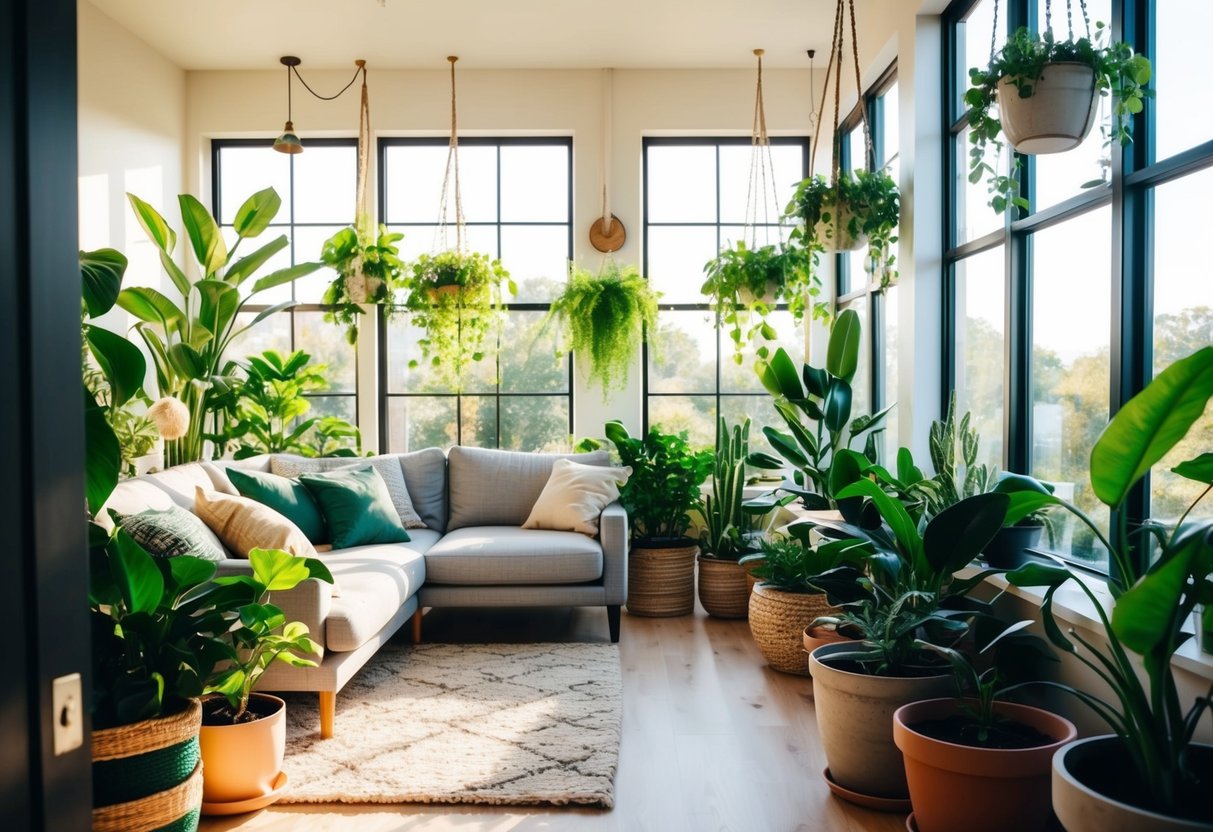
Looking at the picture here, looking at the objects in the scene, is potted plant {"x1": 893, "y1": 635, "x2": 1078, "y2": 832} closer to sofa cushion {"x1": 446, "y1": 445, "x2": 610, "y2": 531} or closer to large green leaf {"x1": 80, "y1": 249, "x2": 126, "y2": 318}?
large green leaf {"x1": 80, "y1": 249, "x2": 126, "y2": 318}

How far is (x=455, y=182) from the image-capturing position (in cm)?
573

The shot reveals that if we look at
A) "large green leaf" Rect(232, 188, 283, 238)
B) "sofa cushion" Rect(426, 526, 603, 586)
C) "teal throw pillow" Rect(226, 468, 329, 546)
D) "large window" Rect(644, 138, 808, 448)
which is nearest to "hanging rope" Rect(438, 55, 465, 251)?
"large green leaf" Rect(232, 188, 283, 238)

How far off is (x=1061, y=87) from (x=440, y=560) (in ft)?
9.73

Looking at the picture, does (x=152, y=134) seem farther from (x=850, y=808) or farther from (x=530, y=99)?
(x=850, y=808)

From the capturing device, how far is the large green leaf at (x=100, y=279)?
2.17 metres

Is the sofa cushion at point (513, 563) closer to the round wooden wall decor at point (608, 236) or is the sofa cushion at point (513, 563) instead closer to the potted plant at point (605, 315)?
the potted plant at point (605, 315)

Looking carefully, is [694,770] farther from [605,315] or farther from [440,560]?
[605,315]

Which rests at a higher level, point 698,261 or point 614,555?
point 698,261

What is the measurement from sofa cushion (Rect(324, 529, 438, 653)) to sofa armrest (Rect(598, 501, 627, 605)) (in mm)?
815

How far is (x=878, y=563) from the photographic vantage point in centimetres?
259

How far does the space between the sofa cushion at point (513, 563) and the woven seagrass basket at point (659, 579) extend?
22.2 inches

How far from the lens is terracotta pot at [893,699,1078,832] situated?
6.79 ft

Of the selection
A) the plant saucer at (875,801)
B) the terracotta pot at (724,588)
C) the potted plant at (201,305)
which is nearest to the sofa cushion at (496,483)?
the terracotta pot at (724,588)

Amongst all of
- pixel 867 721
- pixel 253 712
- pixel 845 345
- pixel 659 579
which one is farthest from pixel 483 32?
pixel 867 721
